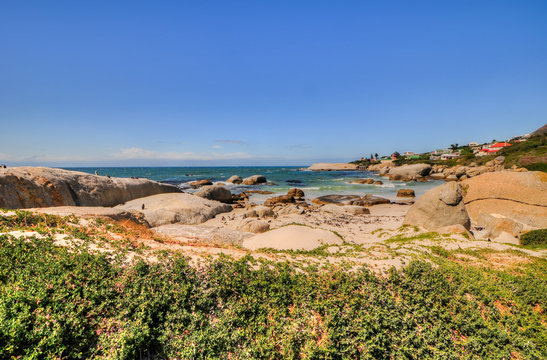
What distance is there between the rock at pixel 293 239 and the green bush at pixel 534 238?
32.9 ft

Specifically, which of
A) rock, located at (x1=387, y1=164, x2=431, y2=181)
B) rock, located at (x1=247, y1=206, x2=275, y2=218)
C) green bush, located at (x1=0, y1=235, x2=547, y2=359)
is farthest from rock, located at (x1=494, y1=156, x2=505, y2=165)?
green bush, located at (x1=0, y1=235, x2=547, y2=359)

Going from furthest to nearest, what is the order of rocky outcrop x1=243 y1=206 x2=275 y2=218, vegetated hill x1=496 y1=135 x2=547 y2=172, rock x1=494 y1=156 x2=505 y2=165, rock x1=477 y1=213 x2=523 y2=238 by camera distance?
1. rock x1=494 y1=156 x2=505 y2=165
2. vegetated hill x1=496 y1=135 x2=547 y2=172
3. rocky outcrop x1=243 y1=206 x2=275 y2=218
4. rock x1=477 y1=213 x2=523 y2=238

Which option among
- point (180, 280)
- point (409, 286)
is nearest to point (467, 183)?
point (409, 286)

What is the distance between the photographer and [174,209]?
62.3 ft

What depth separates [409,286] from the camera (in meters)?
7.21

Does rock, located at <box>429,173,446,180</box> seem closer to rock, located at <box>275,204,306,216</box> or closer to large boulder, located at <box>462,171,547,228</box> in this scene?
large boulder, located at <box>462,171,547,228</box>

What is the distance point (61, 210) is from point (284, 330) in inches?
503

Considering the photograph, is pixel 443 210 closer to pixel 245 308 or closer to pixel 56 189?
pixel 245 308

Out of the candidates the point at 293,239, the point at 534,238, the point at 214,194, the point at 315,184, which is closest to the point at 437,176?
the point at 315,184

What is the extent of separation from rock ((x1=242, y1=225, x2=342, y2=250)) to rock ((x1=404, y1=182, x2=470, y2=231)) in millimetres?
7157

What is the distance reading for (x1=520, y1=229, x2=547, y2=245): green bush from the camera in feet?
41.0

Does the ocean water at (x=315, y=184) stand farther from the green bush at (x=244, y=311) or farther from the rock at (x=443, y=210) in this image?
the green bush at (x=244, y=311)

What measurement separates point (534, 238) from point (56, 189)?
94.1 feet

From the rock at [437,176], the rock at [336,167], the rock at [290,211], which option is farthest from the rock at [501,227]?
the rock at [336,167]
